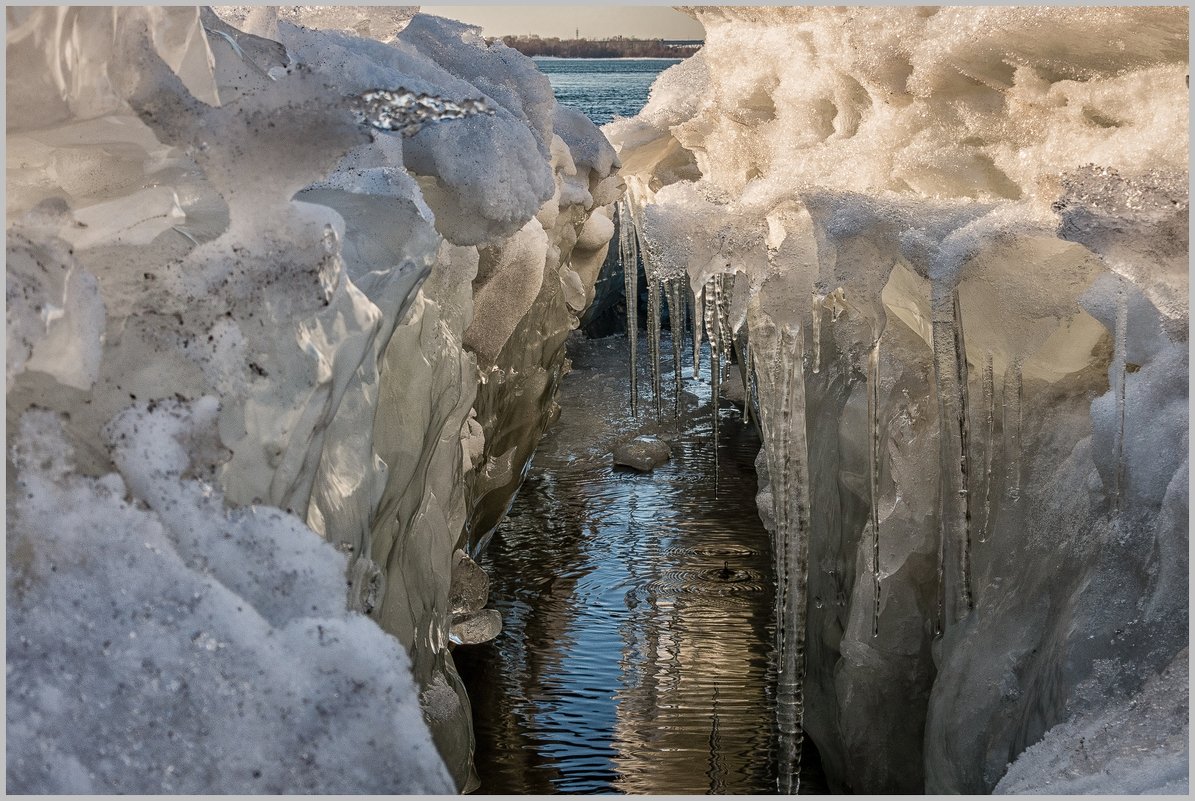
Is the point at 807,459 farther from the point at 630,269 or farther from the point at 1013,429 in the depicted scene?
the point at 630,269

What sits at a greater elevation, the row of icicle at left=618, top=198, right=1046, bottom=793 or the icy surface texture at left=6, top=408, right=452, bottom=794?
the icy surface texture at left=6, top=408, right=452, bottom=794

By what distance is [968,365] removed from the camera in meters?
4.65

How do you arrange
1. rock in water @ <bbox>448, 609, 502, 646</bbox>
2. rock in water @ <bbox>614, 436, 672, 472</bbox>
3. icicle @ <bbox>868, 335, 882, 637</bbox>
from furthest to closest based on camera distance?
rock in water @ <bbox>614, 436, 672, 472</bbox> → rock in water @ <bbox>448, 609, 502, 646</bbox> → icicle @ <bbox>868, 335, 882, 637</bbox>

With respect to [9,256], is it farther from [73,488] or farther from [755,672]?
[755,672]

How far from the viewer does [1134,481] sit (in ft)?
11.5

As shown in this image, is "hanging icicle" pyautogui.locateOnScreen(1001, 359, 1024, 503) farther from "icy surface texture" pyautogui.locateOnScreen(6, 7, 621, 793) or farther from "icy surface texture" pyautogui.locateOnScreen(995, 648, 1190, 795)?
"icy surface texture" pyautogui.locateOnScreen(6, 7, 621, 793)

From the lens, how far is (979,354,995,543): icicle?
4398mm

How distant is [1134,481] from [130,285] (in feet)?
8.75

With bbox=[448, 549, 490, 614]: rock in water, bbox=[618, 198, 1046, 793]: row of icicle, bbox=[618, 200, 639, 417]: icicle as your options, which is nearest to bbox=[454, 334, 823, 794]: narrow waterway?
bbox=[448, 549, 490, 614]: rock in water

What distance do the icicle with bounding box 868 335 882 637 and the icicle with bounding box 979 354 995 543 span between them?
0.40 meters

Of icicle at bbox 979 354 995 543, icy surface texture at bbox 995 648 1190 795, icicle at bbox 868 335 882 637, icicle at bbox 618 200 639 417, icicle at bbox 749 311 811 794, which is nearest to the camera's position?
icy surface texture at bbox 995 648 1190 795

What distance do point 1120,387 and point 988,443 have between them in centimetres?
98

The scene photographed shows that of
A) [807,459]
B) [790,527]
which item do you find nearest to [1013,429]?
[790,527]

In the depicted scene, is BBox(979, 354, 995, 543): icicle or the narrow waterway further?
the narrow waterway
